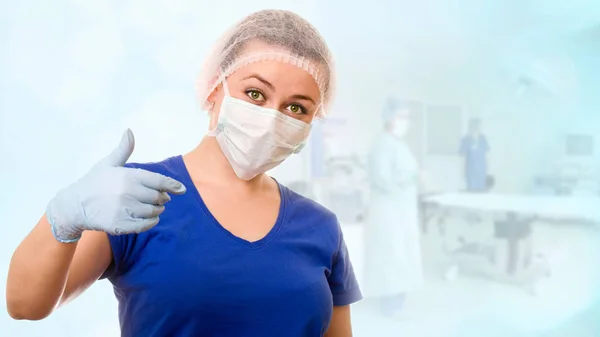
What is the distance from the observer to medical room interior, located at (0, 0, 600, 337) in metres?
2.48

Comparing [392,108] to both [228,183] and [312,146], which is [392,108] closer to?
[312,146]

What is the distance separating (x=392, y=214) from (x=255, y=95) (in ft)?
7.07

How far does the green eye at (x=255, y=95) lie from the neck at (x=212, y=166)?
12 cm

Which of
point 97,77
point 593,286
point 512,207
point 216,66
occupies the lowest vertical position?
point 593,286

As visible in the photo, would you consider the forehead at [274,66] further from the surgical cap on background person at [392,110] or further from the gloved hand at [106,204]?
the surgical cap on background person at [392,110]

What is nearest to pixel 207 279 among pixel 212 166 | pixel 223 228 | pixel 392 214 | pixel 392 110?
pixel 223 228

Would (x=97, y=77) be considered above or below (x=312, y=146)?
above

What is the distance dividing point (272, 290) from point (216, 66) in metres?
0.47

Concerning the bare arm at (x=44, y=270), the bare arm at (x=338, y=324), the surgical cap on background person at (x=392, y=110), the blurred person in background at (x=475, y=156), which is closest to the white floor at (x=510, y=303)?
the blurred person in background at (x=475, y=156)

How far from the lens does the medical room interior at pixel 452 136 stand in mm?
2480

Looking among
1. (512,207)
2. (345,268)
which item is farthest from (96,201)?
(512,207)

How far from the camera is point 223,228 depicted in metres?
0.96

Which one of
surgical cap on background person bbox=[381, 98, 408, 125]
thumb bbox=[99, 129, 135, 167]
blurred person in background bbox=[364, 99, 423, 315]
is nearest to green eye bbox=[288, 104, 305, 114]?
thumb bbox=[99, 129, 135, 167]

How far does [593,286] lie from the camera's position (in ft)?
11.7
